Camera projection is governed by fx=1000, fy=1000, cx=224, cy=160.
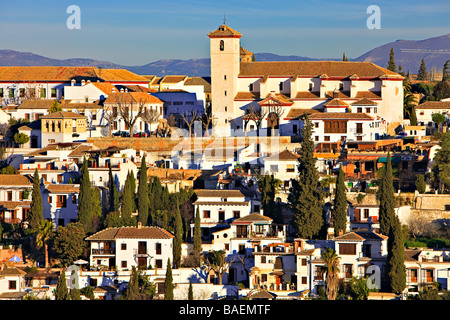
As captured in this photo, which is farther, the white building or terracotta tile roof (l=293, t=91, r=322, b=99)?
terracotta tile roof (l=293, t=91, r=322, b=99)

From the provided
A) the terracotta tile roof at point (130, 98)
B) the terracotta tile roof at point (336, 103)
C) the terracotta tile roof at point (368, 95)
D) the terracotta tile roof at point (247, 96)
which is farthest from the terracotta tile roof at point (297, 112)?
the terracotta tile roof at point (130, 98)

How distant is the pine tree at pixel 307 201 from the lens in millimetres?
37219

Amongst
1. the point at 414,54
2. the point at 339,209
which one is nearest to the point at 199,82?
the point at 414,54

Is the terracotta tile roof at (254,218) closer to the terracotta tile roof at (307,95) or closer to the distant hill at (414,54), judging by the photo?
the terracotta tile roof at (307,95)

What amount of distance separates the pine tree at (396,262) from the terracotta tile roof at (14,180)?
15.3 meters

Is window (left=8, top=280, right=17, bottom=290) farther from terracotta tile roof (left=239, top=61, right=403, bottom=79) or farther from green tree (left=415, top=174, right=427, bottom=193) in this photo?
terracotta tile roof (left=239, top=61, right=403, bottom=79)

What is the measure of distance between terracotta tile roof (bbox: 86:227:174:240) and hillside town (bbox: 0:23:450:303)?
0.08m

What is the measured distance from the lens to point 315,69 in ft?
188

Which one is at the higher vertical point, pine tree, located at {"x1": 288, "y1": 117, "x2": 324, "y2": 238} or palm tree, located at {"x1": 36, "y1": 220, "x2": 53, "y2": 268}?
pine tree, located at {"x1": 288, "y1": 117, "x2": 324, "y2": 238}

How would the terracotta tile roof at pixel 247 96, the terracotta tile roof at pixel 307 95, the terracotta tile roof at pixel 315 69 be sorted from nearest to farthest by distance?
the terracotta tile roof at pixel 307 95, the terracotta tile roof at pixel 247 96, the terracotta tile roof at pixel 315 69

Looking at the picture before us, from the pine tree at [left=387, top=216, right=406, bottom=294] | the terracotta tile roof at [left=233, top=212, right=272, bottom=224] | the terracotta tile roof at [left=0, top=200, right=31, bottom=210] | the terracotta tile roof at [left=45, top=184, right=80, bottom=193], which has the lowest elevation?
the pine tree at [left=387, top=216, right=406, bottom=294]

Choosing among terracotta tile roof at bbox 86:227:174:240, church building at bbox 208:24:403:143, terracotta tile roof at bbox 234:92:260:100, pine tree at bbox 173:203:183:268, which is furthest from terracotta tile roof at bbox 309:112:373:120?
terracotta tile roof at bbox 86:227:174:240

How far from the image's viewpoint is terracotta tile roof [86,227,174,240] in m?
36.2
